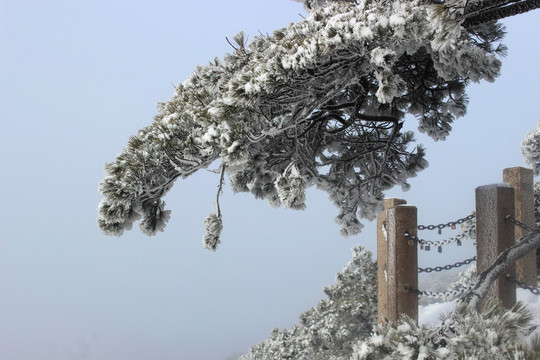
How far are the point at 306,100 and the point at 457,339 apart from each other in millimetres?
3567

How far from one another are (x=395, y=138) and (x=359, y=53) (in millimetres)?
3734

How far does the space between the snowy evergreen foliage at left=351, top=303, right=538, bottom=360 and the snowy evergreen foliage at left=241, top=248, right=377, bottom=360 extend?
23.5 ft

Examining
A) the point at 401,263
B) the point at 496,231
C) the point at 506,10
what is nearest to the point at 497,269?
the point at 496,231

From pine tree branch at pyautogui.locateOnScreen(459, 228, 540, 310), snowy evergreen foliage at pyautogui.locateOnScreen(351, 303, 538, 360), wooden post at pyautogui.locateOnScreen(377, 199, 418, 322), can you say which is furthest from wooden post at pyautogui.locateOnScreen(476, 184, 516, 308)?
snowy evergreen foliage at pyautogui.locateOnScreen(351, 303, 538, 360)

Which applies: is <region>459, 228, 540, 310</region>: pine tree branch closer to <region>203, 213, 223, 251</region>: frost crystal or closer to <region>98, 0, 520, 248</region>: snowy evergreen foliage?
<region>98, 0, 520, 248</region>: snowy evergreen foliage

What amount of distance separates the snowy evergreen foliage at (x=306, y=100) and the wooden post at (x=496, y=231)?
1614 millimetres

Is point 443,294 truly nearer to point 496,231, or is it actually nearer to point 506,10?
point 496,231

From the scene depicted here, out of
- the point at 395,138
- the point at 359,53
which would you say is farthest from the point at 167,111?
the point at 395,138

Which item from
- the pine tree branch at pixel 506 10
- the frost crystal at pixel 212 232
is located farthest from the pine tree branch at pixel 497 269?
the frost crystal at pixel 212 232

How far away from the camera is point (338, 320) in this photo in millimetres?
11852

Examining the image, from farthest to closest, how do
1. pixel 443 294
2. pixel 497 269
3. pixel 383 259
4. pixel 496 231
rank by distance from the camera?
pixel 383 259, pixel 443 294, pixel 496 231, pixel 497 269

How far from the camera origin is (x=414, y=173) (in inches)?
351

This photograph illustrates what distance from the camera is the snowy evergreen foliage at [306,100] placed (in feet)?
16.5

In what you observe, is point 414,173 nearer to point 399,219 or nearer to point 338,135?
point 338,135
